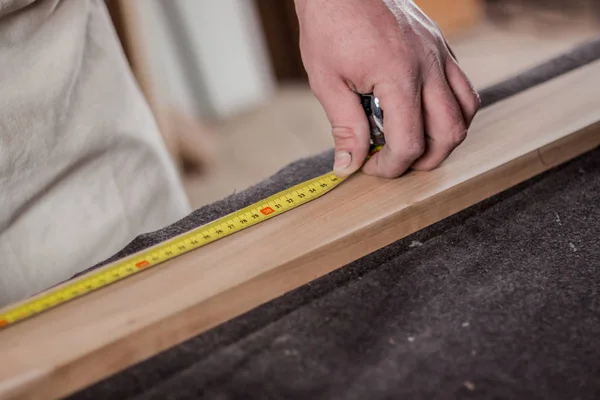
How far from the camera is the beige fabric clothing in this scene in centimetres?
103

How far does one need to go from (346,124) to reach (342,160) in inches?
2.3

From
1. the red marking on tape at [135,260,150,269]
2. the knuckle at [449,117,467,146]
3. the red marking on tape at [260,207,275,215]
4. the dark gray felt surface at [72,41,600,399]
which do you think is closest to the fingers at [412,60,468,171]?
the knuckle at [449,117,467,146]

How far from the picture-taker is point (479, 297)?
2.78 feet

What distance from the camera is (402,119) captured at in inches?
37.2

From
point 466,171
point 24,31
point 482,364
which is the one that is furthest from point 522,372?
point 24,31

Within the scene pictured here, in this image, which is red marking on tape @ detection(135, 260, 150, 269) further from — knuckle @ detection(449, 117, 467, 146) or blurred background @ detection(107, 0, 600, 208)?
blurred background @ detection(107, 0, 600, 208)

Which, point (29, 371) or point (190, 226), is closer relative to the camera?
point (29, 371)

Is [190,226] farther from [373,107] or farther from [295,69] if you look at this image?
[295,69]

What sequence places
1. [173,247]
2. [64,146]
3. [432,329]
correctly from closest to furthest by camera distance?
1. [432,329]
2. [173,247]
3. [64,146]

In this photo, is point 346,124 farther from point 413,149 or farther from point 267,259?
point 267,259

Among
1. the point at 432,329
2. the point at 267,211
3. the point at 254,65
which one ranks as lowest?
the point at 254,65

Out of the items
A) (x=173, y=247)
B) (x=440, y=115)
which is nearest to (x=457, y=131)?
(x=440, y=115)

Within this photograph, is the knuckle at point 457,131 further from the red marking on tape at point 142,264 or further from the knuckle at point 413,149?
the red marking on tape at point 142,264

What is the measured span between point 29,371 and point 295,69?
3179 millimetres
